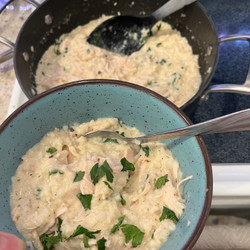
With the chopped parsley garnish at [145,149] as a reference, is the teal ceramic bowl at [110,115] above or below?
above

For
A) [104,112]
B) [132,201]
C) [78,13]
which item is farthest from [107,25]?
[132,201]

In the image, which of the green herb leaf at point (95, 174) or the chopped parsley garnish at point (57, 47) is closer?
the green herb leaf at point (95, 174)

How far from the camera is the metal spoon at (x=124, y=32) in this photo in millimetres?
1288

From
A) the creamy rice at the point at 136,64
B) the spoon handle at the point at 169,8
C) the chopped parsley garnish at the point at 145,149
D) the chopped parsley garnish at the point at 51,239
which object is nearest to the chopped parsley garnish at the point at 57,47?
the creamy rice at the point at 136,64

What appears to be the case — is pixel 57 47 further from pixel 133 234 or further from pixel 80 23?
pixel 133 234

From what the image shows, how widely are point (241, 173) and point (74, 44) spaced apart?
0.75m

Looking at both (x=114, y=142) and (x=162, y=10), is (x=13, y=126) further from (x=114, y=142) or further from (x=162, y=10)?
(x=162, y=10)

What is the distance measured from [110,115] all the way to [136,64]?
0.42 metres

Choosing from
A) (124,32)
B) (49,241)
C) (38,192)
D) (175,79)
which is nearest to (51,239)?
(49,241)

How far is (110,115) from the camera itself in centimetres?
88

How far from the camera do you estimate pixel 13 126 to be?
76 cm

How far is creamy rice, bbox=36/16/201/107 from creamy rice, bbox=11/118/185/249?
410mm

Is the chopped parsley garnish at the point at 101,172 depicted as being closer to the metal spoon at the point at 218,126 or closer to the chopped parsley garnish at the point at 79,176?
the chopped parsley garnish at the point at 79,176

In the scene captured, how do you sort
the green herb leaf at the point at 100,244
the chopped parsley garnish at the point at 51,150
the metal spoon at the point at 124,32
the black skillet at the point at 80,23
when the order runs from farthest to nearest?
the metal spoon at the point at 124,32 → the black skillet at the point at 80,23 → the chopped parsley garnish at the point at 51,150 → the green herb leaf at the point at 100,244
